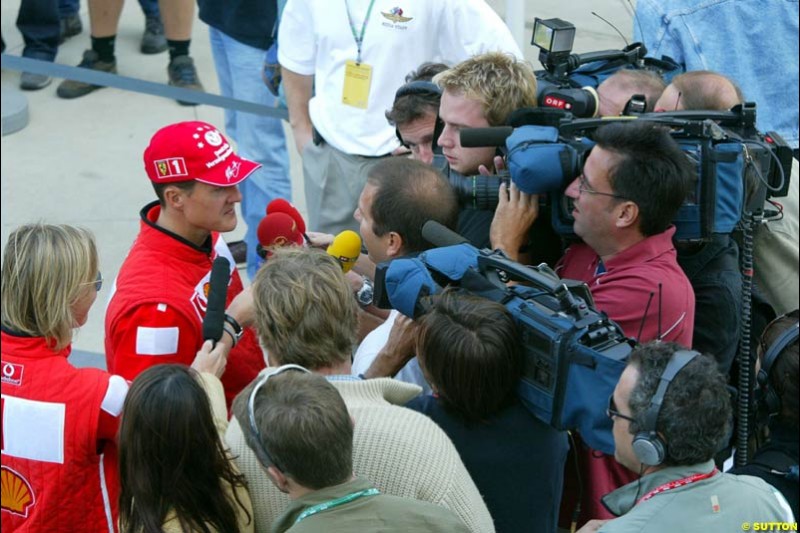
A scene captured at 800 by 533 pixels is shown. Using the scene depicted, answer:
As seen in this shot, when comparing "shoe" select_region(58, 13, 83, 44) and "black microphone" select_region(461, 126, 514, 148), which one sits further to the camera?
"shoe" select_region(58, 13, 83, 44)

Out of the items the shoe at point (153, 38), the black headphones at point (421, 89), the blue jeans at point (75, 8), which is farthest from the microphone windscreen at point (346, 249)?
the blue jeans at point (75, 8)

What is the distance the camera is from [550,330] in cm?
251

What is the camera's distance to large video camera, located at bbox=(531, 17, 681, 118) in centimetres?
353

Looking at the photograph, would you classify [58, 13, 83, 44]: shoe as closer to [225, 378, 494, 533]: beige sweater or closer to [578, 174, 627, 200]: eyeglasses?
[578, 174, 627, 200]: eyeglasses

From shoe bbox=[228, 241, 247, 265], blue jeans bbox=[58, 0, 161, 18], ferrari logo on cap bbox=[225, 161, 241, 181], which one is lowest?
shoe bbox=[228, 241, 247, 265]

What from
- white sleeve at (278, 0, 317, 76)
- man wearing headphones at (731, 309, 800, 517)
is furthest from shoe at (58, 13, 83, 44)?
man wearing headphones at (731, 309, 800, 517)

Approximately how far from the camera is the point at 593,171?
299 centimetres

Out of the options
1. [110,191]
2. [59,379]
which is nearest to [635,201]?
[59,379]

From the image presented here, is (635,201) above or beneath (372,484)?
above

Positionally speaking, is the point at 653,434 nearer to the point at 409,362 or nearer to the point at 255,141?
the point at 409,362

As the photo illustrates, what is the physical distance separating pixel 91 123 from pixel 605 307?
17.7 ft

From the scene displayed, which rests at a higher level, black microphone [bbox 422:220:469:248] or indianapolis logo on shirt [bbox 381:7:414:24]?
indianapolis logo on shirt [bbox 381:7:414:24]

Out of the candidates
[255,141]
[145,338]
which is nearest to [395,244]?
[145,338]

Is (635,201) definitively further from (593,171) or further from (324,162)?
(324,162)
